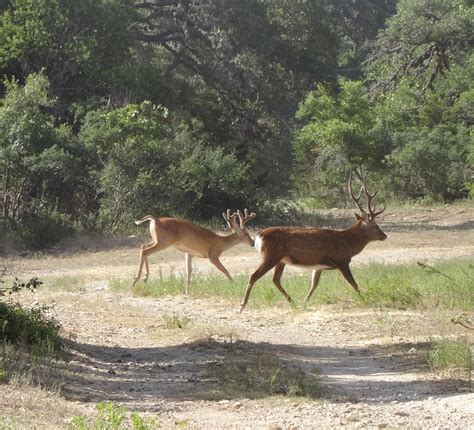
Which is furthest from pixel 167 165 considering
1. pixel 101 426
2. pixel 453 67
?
pixel 101 426

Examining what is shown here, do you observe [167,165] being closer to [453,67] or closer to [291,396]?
[453,67]

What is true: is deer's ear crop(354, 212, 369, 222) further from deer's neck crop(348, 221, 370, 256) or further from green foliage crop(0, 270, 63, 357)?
green foliage crop(0, 270, 63, 357)

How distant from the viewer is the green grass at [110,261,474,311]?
14.4 meters

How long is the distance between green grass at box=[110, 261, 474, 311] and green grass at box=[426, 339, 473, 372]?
7.09 ft

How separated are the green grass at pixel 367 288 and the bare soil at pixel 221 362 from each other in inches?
12.9

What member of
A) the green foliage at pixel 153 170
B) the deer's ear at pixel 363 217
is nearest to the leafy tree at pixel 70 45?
the green foliage at pixel 153 170

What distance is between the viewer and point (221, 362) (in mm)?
10734

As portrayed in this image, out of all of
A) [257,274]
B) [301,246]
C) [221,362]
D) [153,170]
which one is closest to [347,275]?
[301,246]

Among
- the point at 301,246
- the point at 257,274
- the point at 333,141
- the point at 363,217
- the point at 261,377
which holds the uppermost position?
the point at 333,141

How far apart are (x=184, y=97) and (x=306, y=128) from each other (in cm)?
591

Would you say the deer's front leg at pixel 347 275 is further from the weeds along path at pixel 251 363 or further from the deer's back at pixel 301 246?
the weeds along path at pixel 251 363

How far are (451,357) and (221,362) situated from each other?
90.2 inches

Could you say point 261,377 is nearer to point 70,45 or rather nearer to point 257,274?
point 257,274

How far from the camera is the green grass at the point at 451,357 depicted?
10.0 meters
